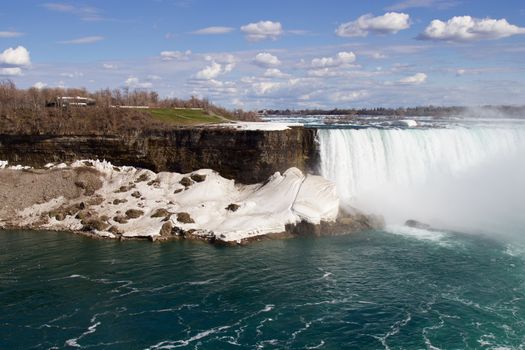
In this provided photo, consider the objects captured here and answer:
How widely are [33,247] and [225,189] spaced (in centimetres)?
2075

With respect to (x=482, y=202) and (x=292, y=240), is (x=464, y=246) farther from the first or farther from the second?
(x=482, y=202)

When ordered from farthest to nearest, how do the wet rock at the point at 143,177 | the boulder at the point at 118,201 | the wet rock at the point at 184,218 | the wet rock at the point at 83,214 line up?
the wet rock at the point at 143,177 < the boulder at the point at 118,201 < the wet rock at the point at 83,214 < the wet rock at the point at 184,218

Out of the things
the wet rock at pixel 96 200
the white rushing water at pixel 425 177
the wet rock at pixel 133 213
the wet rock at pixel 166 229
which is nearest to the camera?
the wet rock at pixel 166 229

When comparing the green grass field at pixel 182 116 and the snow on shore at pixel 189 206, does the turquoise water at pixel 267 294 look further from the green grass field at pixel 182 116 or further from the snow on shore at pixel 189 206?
the green grass field at pixel 182 116

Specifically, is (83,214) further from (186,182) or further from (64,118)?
(64,118)

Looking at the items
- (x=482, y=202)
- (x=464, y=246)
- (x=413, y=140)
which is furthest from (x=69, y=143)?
(x=482, y=202)

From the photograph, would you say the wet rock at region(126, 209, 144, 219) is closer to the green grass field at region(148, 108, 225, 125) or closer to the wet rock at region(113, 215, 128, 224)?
the wet rock at region(113, 215, 128, 224)

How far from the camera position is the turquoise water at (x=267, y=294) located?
2766cm

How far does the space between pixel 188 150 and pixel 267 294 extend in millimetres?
30546

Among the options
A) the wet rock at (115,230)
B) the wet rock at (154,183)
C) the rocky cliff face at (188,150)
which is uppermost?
the rocky cliff face at (188,150)

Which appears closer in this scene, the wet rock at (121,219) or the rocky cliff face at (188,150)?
the wet rock at (121,219)

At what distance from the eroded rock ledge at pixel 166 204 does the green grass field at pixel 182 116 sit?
14.3m

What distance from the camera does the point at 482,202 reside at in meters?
60.3

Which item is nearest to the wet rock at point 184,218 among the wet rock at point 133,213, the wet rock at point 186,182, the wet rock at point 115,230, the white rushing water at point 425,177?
the wet rock at point 133,213
